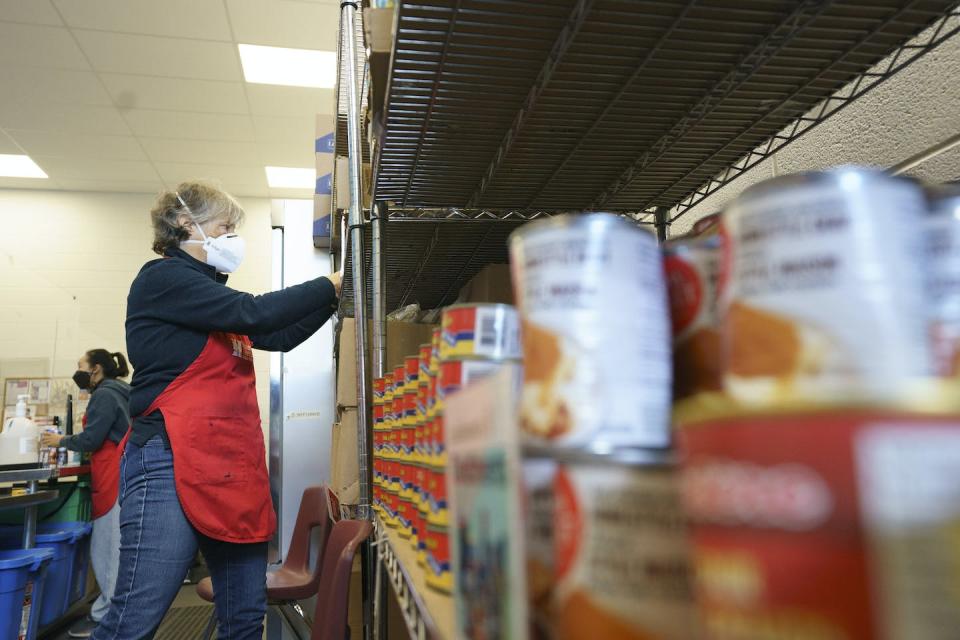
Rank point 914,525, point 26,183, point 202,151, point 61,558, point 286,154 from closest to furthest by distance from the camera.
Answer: point 914,525 < point 61,558 < point 202,151 < point 286,154 < point 26,183

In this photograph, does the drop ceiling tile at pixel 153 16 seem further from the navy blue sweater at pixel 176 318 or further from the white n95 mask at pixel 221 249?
the navy blue sweater at pixel 176 318

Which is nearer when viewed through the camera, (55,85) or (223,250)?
(223,250)

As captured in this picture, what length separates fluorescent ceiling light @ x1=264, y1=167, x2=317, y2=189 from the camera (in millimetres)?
5898

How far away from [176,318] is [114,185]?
5.31 meters

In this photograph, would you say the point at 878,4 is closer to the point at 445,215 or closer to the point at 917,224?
the point at 917,224

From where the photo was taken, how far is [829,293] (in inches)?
12.9

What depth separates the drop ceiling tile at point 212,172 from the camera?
570 cm

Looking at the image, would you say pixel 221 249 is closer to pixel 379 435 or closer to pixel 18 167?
pixel 379 435

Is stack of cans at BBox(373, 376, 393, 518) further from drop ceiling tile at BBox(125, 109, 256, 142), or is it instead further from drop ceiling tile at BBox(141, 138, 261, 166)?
drop ceiling tile at BBox(141, 138, 261, 166)

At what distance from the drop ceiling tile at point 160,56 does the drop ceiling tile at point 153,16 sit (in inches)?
3.1

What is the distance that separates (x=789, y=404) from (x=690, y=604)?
0.16 meters

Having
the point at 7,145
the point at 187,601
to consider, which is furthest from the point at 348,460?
the point at 7,145

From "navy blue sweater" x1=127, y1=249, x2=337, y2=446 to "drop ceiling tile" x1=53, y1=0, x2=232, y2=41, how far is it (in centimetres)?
249

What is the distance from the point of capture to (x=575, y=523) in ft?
1.37
